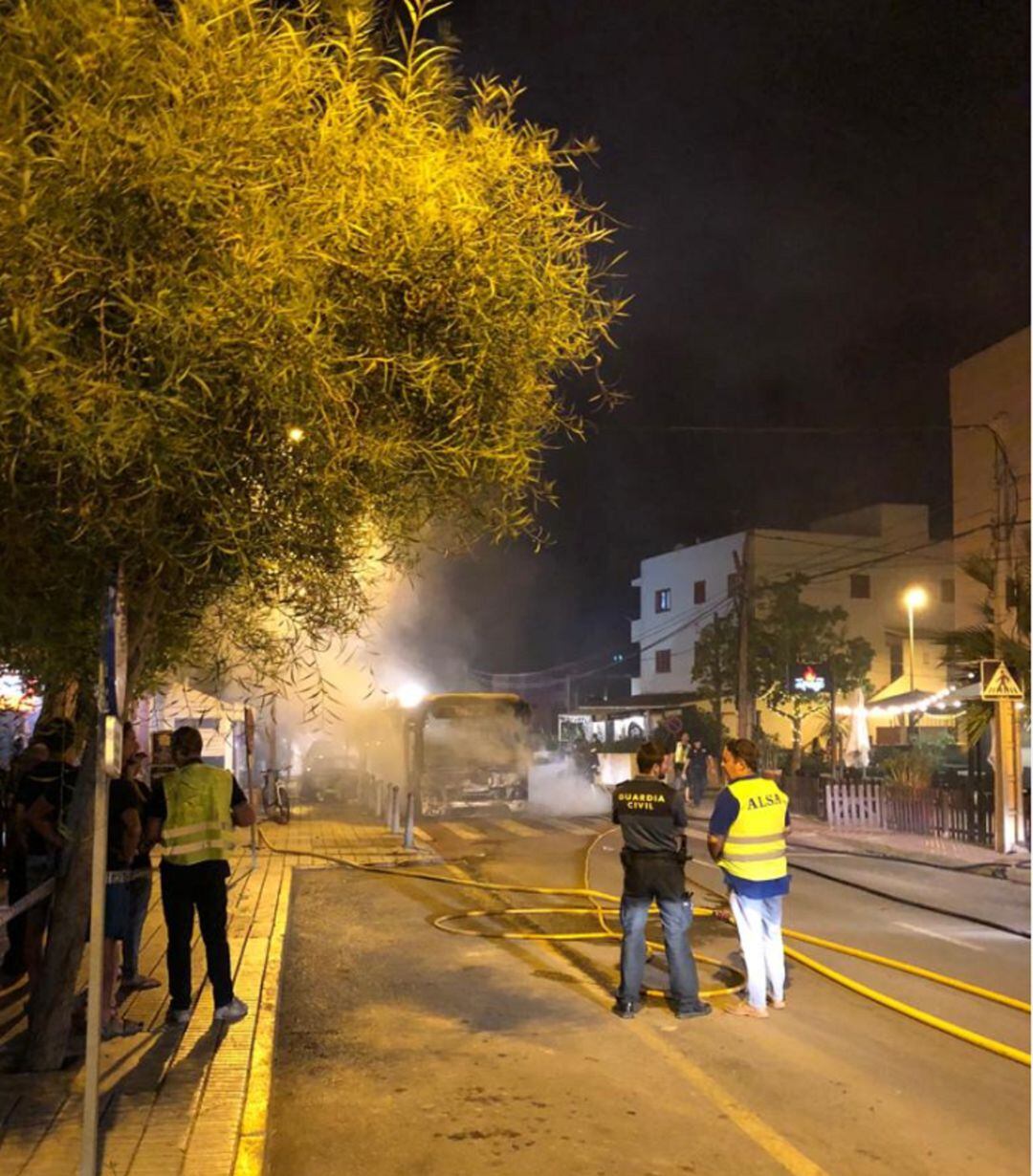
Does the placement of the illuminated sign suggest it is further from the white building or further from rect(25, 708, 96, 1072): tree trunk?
rect(25, 708, 96, 1072): tree trunk

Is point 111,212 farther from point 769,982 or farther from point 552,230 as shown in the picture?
point 769,982

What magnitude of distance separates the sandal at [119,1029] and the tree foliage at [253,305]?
209cm

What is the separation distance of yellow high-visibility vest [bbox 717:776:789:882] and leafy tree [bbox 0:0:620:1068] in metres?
2.65

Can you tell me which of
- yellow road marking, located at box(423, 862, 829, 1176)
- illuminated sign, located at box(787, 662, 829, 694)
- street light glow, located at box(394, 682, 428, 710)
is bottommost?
yellow road marking, located at box(423, 862, 829, 1176)

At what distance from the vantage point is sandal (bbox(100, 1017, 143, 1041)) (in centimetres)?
616

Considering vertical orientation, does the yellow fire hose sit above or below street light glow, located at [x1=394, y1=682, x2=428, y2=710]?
below

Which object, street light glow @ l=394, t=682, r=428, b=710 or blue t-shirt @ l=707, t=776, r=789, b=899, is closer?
blue t-shirt @ l=707, t=776, r=789, b=899

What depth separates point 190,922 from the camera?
264 inches

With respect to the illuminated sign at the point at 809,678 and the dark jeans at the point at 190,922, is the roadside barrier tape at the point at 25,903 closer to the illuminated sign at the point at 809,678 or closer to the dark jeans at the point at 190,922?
the dark jeans at the point at 190,922

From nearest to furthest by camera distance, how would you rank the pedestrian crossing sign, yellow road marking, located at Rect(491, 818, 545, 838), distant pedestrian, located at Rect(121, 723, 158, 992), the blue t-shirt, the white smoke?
distant pedestrian, located at Rect(121, 723, 158, 992) < the blue t-shirt < the pedestrian crossing sign < yellow road marking, located at Rect(491, 818, 545, 838) < the white smoke

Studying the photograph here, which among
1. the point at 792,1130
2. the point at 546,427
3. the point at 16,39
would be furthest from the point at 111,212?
the point at 792,1130

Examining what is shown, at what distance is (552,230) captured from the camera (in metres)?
5.16

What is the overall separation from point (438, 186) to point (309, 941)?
24.0ft

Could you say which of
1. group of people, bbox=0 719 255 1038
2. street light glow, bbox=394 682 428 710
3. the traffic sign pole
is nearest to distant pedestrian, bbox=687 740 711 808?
street light glow, bbox=394 682 428 710
